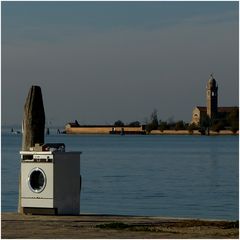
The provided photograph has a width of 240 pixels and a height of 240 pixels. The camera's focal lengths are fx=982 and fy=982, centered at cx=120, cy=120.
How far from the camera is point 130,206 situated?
34562 millimetres

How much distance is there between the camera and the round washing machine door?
18.7m

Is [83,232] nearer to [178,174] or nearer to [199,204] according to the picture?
[199,204]

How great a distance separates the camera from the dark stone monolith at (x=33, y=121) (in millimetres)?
19953

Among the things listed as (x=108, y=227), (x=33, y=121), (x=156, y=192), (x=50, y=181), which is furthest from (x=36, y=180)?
(x=156, y=192)

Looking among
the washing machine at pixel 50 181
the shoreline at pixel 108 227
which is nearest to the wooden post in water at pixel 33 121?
the washing machine at pixel 50 181

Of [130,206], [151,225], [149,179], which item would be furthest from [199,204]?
[151,225]

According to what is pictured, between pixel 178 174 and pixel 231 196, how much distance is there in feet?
61.2

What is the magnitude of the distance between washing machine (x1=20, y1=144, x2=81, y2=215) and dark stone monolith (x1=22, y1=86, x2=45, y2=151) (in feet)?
2.80

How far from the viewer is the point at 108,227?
1638 centimetres

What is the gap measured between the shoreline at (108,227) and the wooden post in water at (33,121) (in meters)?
1.96

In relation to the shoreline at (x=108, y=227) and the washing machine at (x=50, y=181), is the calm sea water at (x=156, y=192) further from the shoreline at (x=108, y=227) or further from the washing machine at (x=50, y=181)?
the shoreline at (x=108, y=227)

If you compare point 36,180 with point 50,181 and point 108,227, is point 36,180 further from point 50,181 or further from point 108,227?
point 108,227

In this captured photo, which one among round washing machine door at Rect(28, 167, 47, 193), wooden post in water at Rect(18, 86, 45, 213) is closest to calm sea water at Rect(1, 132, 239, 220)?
wooden post in water at Rect(18, 86, 45, 213)

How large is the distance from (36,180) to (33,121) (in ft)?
5.37
